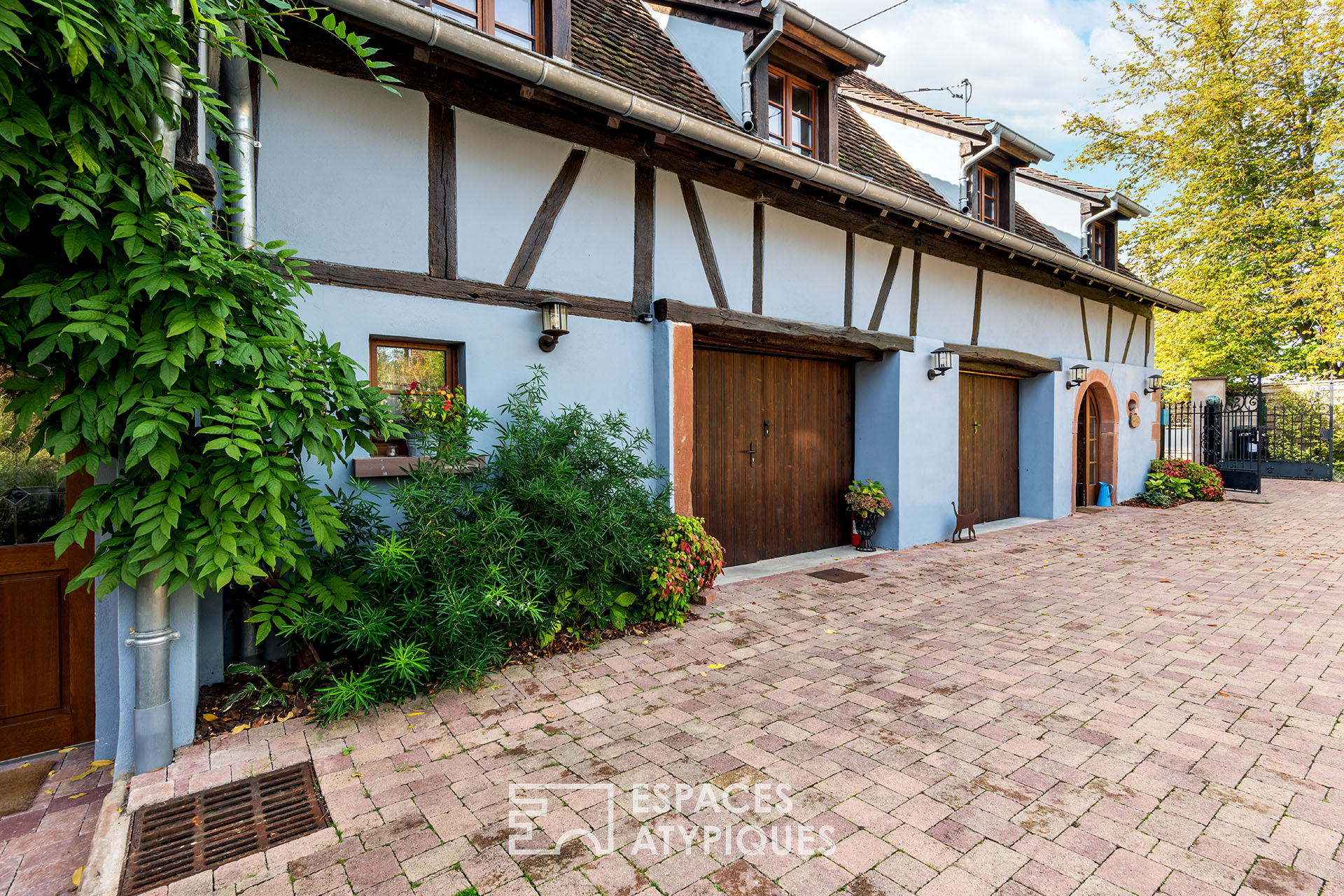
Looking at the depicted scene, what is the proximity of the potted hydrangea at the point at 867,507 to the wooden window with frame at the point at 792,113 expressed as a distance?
138 inches

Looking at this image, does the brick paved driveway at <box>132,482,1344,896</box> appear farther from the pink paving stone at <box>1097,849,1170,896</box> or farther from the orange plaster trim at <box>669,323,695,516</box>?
the orange plaster trim at <box>669,323,695,516</box>

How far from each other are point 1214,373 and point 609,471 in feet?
60.4

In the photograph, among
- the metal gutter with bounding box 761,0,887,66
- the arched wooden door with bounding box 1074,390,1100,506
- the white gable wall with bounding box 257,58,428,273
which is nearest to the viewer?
the white gable wall with bounding box 257,58,428,273

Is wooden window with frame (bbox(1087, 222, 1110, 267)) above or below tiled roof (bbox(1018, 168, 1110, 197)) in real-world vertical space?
below

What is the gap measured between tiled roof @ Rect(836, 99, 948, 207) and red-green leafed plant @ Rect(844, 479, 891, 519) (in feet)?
10.6

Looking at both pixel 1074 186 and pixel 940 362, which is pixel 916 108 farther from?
pixel 1074 186

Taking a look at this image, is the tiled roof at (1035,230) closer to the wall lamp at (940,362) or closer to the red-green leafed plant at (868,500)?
the wall lamp at (940,362)

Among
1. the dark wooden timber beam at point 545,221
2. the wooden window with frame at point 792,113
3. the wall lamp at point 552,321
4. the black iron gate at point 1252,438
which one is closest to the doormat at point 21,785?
the wall lamp at point 552,321

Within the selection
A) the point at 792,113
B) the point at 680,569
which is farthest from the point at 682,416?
the point at 792,113

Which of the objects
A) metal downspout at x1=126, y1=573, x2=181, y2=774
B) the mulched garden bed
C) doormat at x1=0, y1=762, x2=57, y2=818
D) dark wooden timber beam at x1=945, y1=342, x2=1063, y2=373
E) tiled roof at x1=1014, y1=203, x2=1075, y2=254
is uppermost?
tiled roof at x1=1014, y1=203, x2=1075, y2=254

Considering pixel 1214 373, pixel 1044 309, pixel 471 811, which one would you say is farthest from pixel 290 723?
pixel 1214 373

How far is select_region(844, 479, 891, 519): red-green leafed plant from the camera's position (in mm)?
6613

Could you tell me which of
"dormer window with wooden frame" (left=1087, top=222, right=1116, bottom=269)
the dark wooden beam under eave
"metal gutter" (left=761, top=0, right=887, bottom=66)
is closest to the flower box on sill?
the dark wooden beam under eave

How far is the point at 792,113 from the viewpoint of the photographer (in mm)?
6055
